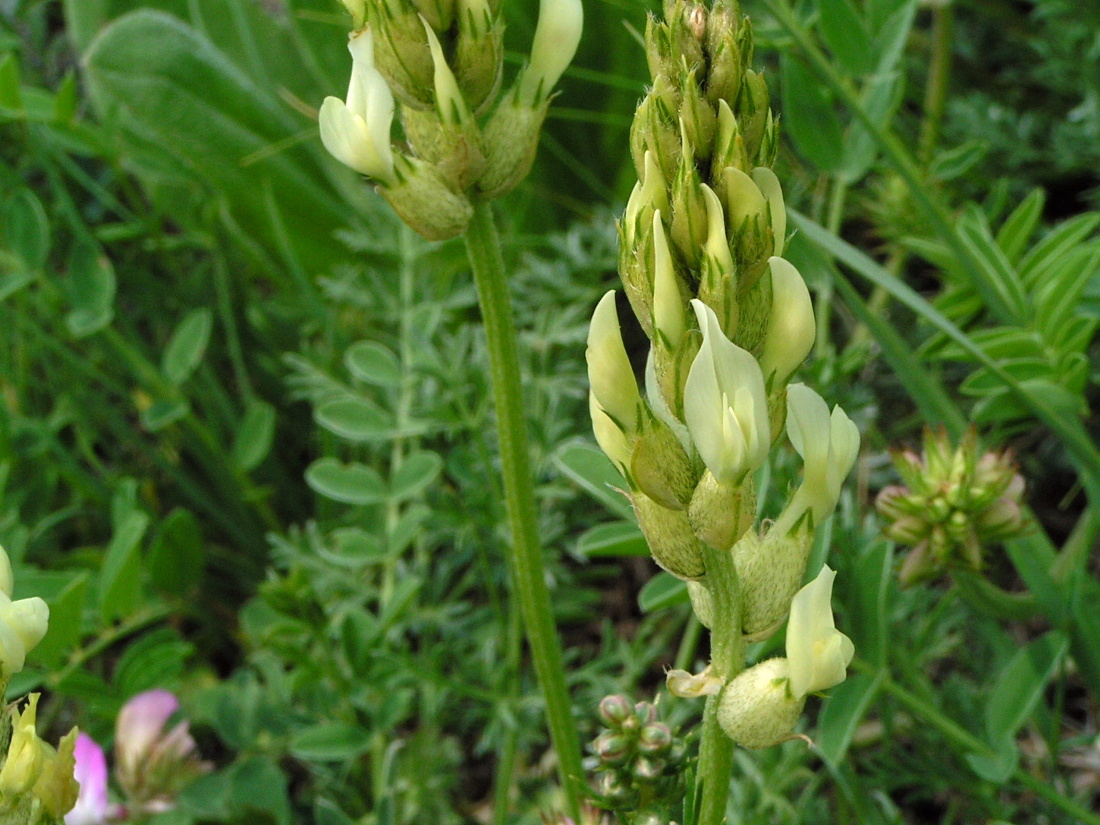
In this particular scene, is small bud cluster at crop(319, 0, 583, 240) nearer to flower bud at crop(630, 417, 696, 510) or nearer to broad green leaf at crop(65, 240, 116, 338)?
flower bud at crop(630, 417, 696, 510)

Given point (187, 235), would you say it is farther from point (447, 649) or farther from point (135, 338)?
point (447, 649)

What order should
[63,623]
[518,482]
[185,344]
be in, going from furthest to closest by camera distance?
1. [185,344]
2. [63,623]
3. [518,482]

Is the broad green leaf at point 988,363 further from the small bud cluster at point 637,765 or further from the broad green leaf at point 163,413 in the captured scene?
the broad green leaf at point 163,413

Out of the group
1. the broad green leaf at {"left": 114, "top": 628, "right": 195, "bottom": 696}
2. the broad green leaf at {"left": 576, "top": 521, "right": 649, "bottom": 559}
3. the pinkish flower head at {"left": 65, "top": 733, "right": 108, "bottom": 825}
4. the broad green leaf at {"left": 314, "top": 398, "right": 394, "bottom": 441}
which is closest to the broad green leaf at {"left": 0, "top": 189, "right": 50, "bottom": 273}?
the broad green leaf at {"left": 314, "top": 398, "right": 394, "bottom": 441}

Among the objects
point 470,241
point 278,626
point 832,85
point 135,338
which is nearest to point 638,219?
point 470,241

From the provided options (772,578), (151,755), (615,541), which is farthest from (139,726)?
(772,578)

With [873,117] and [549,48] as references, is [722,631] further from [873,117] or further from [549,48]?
[873,117]
